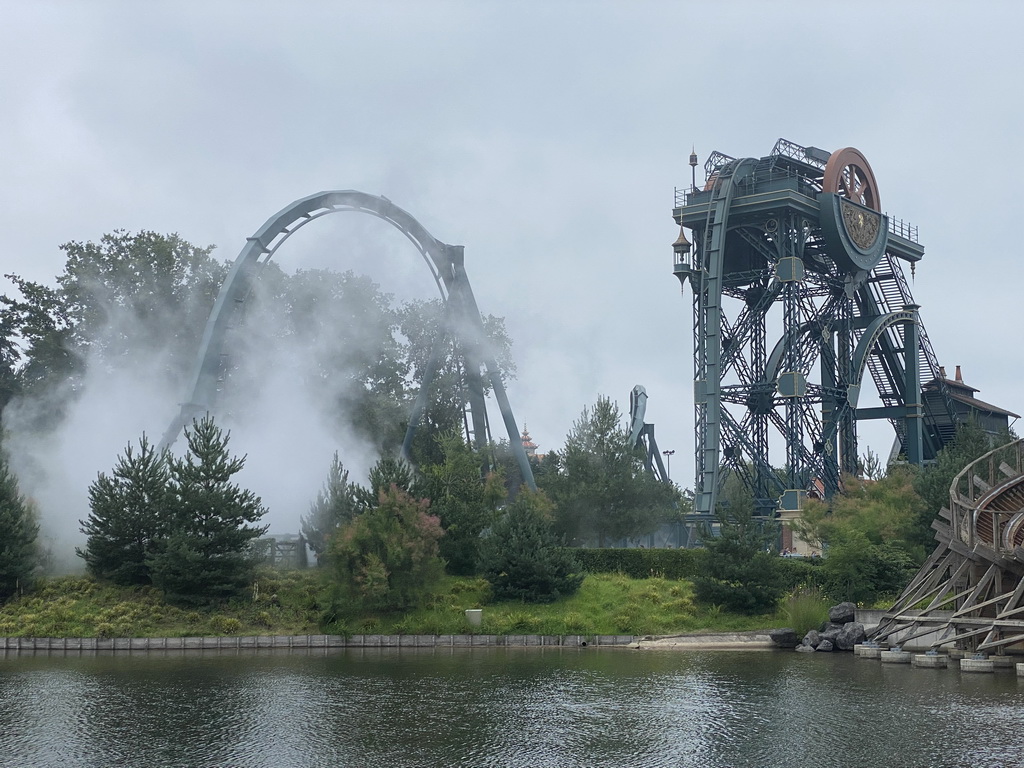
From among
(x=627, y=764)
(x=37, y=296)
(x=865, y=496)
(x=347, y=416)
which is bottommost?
(x=627, y=764)

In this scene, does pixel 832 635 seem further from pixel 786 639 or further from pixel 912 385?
pixel 912 385

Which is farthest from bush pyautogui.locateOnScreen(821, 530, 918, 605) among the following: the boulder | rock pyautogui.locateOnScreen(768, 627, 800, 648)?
rock pyautogui.locateOnScreen(768, 627, 800, 648)

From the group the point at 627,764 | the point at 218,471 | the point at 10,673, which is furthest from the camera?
the point at 218,471

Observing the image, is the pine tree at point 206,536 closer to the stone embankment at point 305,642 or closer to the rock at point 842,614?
the stone embankment at point 305,642

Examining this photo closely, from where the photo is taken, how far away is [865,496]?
165 ft

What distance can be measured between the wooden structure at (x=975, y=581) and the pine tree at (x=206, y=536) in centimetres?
2117

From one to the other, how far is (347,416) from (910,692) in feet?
154

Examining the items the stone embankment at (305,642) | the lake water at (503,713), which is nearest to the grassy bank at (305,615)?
the stone embankment at (305,642)

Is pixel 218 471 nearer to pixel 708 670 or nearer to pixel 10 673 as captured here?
pixel 10 673

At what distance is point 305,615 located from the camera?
3984 centimetres

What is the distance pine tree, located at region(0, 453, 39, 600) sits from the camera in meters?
39.8

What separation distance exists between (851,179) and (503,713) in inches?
2247

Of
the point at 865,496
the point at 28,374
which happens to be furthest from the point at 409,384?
the point at 865,496

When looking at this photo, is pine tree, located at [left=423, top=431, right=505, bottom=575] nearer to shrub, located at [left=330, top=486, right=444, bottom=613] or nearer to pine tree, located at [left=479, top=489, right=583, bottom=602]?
pine tree, located at [left=479, top=489, right=583, bottom=602]
